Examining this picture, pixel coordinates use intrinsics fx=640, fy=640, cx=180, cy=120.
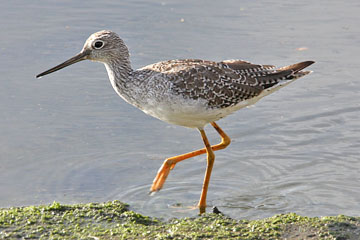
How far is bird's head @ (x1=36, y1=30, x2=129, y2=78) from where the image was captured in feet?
27.1

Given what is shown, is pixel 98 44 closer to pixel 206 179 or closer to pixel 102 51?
pixel 102 51

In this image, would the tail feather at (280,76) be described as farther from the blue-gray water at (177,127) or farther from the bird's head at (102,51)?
the bird's head at (102,51)

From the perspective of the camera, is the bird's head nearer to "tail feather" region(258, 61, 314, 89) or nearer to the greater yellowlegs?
the greater yellowlegs

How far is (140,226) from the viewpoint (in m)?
6.89

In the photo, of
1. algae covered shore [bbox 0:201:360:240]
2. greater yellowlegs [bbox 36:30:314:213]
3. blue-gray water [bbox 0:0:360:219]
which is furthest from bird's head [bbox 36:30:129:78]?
algae covered shore [bbox 0:201:360:240]

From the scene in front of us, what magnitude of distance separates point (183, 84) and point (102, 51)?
3.81 ft

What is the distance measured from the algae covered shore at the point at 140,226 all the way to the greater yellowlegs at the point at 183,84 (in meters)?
1.13

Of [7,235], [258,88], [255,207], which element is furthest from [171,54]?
[7,235]

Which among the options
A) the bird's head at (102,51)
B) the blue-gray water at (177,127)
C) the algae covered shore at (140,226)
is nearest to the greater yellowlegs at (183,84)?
the bird's head at (102,51)

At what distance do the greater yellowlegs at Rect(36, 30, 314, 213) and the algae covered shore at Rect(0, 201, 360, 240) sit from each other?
44.4 inches

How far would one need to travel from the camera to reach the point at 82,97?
1061 cm

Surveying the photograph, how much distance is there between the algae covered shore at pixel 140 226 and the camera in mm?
6566

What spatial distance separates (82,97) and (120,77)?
98.4 inches

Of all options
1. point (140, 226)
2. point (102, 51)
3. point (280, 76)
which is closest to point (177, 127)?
point (280, 76)
